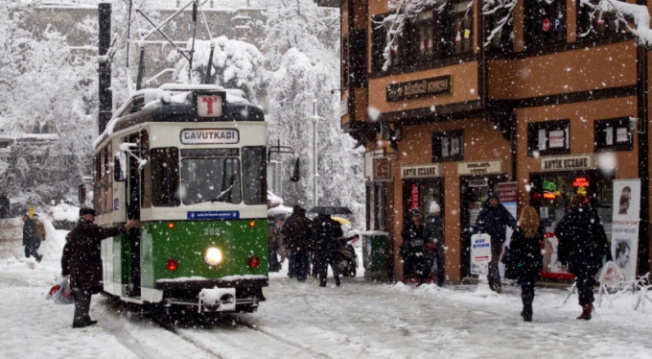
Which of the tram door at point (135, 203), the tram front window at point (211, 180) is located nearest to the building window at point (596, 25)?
the tram front window at point (211, 180)

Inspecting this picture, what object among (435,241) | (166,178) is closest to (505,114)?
(435,241)

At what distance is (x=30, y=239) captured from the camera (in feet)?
124

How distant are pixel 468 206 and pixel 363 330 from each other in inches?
432

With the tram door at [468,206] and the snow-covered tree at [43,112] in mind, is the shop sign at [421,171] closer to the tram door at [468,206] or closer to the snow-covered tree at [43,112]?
the tram door at [468,206]

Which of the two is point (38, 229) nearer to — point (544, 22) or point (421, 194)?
point (421, 194)

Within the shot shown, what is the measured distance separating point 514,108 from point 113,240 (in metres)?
9.79

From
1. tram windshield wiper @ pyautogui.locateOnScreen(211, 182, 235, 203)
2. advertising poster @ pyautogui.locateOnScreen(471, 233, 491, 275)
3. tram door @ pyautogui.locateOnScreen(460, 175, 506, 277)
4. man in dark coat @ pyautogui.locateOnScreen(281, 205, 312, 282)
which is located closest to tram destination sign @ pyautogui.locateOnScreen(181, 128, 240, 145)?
tram windshield wiper @ pyautogui.locateOnScreen(211, 182, 235, 203)

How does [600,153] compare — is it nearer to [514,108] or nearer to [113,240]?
[514,108]

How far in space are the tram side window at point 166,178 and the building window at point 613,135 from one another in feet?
31.1

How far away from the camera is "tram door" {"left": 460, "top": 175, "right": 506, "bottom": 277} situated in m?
25.0

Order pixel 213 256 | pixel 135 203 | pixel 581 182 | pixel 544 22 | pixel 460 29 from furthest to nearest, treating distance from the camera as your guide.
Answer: pixel 460 29
pixel 544 22
pixel 581 182
pixel 135 203
pixel 213 256

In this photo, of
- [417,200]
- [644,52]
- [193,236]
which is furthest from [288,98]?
[193,236]

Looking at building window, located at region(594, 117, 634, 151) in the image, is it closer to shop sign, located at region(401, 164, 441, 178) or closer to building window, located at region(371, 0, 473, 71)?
building window, located at region(371, 0, 473, 71)

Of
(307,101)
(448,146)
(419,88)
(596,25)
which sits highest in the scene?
(307,101)
